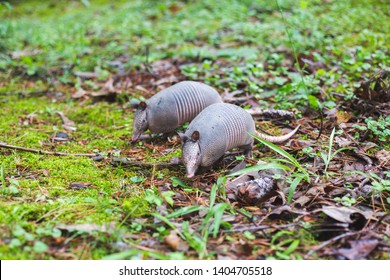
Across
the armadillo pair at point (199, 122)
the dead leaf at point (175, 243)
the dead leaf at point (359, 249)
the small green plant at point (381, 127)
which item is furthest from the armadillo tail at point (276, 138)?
the dead leaf at point (175, 243)

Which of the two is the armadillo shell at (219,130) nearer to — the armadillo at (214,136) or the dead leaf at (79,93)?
the armadillo at (214,136)

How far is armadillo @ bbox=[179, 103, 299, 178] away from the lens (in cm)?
383

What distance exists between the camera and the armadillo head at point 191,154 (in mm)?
3795

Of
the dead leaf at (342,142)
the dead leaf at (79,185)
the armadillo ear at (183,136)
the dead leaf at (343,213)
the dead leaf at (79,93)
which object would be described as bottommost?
the dead leaf at (79,93)

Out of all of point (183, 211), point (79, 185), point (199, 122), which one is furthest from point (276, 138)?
point (79, 185)

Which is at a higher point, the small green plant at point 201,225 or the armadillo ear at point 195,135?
the armadillo ear at point 195,135

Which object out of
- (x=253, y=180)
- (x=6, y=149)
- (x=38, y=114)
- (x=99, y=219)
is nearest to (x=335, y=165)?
(x=253, y=180)

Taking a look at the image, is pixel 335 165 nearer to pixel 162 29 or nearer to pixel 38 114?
pixel 38 114

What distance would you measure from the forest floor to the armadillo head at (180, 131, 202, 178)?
13 centimetres

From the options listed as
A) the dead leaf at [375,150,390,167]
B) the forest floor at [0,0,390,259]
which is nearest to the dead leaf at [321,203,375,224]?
the forest floor at [0,0,390,259]

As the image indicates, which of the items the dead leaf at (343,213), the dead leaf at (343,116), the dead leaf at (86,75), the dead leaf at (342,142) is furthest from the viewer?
the dead leaf at (86,75)

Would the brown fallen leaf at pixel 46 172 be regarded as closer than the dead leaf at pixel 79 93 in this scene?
Yes

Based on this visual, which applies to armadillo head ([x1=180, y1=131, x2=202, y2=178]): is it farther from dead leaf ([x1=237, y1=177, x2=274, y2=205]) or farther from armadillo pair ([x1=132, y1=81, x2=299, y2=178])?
dead leaf ([x1=237, y1=177, x2=274, y2=205])

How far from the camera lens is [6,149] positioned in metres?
Result: 4.40
